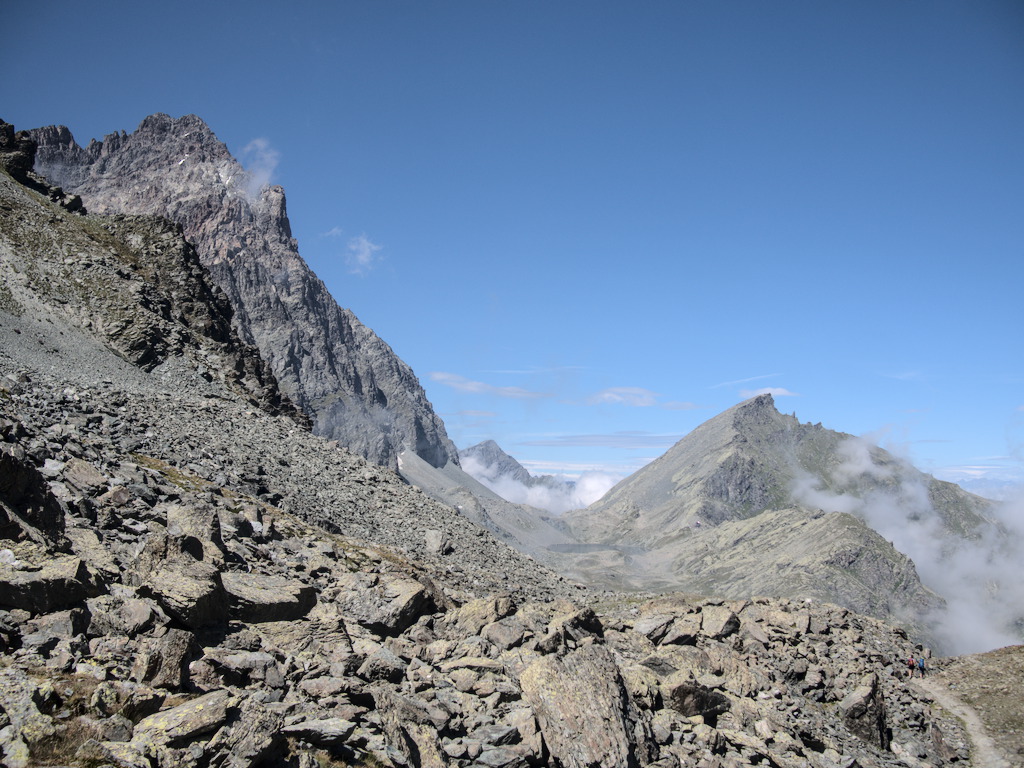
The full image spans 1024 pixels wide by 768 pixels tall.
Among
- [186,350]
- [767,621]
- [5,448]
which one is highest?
[186,350]

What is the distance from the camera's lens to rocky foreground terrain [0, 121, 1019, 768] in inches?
507

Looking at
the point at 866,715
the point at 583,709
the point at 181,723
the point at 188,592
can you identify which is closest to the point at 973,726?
the point at 866,715

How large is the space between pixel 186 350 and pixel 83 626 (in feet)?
237

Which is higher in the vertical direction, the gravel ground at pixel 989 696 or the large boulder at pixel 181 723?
the large boulder at pixel 181 723

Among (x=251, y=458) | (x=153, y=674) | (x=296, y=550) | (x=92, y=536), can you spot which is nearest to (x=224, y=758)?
(x=153, y=674)

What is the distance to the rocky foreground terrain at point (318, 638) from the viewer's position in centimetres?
1287

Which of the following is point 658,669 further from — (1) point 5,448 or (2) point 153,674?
(1) point 5,448

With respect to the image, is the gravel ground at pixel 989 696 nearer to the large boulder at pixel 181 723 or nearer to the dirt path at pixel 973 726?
the dirt path at pixel 973 726

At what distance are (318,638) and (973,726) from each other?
51990 mm

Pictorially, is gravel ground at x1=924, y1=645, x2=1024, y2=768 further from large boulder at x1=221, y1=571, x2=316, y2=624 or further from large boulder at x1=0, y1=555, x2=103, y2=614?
large boulder at x1=0, y1=555, x2=103, y2=614

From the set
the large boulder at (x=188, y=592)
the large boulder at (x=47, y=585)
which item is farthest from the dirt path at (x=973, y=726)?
the large boulder at (x=47, y=585)

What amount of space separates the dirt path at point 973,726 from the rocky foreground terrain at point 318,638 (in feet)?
3.65

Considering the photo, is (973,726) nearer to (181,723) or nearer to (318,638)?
(318,638)

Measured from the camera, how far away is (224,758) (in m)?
11.6
